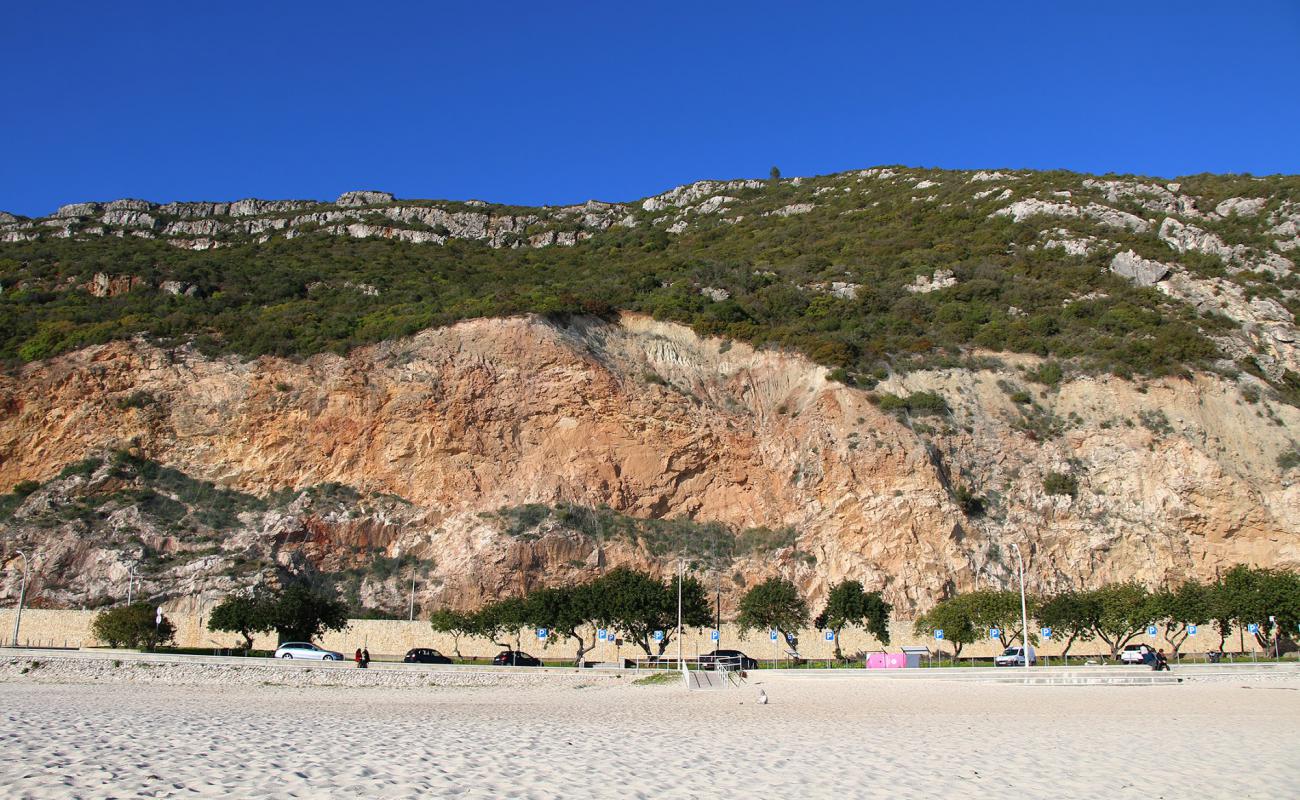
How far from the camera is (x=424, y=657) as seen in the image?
3631 cm

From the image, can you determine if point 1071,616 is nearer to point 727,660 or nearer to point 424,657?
point 727,660

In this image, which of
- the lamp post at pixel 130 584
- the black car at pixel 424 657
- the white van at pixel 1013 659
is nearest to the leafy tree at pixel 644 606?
the black car at pixel 424 657

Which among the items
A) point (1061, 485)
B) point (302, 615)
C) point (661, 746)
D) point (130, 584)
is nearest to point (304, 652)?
point (302, 615)

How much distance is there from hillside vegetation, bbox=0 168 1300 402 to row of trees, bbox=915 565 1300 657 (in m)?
16.0

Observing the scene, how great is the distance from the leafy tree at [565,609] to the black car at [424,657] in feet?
12.9

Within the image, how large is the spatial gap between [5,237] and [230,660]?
7529 cm

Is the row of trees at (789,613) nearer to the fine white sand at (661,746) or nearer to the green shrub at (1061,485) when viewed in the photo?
the green shrub at (1061,485)

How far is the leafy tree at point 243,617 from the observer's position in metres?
37.2

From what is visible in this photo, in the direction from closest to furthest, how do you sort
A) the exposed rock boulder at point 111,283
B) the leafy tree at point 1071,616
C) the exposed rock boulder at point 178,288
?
the leafy tree at point 1071,616 < the exposed rock boulder at point 178,288 < the exposed rock boulder at point 111,283

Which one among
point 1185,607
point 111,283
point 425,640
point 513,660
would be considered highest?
point 111,283

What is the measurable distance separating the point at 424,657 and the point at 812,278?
43.4 meters

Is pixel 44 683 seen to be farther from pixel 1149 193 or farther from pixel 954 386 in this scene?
pixel 1149 193

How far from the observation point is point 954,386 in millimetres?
52594

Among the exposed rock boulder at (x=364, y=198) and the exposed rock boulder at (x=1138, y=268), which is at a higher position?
the exposed rock boulder at (x=364, y=198)
